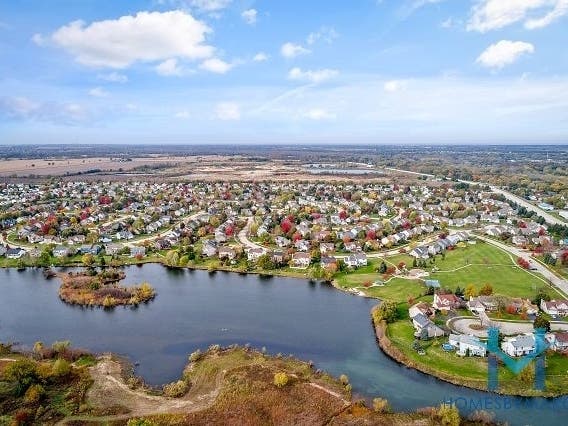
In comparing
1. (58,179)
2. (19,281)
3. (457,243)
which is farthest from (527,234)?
(58,179)

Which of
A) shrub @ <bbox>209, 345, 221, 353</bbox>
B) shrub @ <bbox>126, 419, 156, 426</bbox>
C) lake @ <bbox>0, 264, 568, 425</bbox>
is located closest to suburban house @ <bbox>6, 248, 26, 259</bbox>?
lake @ <bbox>0, 264, 568, 425</bbox>

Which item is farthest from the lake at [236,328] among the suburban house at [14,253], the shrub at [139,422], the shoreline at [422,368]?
the suburban house at [14,253]

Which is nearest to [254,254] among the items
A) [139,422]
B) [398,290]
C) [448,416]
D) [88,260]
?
[398,290]

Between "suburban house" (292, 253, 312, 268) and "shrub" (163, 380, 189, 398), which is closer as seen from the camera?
"shrub" (163, 380, 189, 398)

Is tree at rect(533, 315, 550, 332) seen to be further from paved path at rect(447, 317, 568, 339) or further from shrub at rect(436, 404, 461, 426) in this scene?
shrub at rect(436, 404, 461, 426)

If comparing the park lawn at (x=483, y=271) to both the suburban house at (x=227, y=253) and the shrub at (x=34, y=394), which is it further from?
the shrub at (x=34, y=394)

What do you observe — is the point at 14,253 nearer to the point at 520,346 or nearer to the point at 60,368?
the point at 60,368
